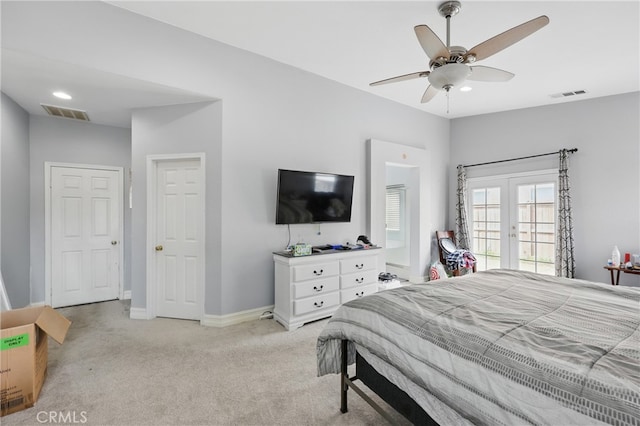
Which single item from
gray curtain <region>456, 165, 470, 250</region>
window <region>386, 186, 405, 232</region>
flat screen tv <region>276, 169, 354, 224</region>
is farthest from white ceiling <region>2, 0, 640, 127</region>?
window <region>386, 186, 405, 232</region>

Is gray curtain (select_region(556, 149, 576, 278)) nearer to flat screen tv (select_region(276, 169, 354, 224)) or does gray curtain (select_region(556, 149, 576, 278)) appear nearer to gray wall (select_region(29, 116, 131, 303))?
flat screen tv (select_region(276, 169, 354, 224))

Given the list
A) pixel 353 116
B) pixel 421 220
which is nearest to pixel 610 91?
pixel 421 220

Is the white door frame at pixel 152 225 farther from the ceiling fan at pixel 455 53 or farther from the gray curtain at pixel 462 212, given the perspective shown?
the gray curtain at pixel 462 212

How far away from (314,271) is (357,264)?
25.8 inches

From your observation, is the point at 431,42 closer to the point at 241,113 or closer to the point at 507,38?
the point at 507,38

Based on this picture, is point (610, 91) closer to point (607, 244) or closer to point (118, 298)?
point (607, 244)

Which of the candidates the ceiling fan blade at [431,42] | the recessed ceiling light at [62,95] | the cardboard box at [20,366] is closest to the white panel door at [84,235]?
the recessed ceiling light at [62,95]

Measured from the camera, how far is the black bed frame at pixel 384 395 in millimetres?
1330

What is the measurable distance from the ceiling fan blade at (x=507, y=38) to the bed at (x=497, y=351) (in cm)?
174

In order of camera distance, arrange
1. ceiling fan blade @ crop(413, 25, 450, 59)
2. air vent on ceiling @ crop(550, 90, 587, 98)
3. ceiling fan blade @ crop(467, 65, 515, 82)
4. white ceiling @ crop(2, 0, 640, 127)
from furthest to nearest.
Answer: air vent on ceiling @ crop(550, 90, 587, 98), white ceiling @ crop(2, 0, 640, 127), ceiling fan blade @ crop(467, 65, 515, 82), ceiling fan blade @ crop(413, 25, 450, 59)

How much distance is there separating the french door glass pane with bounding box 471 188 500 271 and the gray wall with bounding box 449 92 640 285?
56cm

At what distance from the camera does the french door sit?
4.65m

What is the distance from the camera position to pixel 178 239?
3.46 meters

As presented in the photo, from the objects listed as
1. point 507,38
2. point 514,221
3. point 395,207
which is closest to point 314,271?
point 507,38
